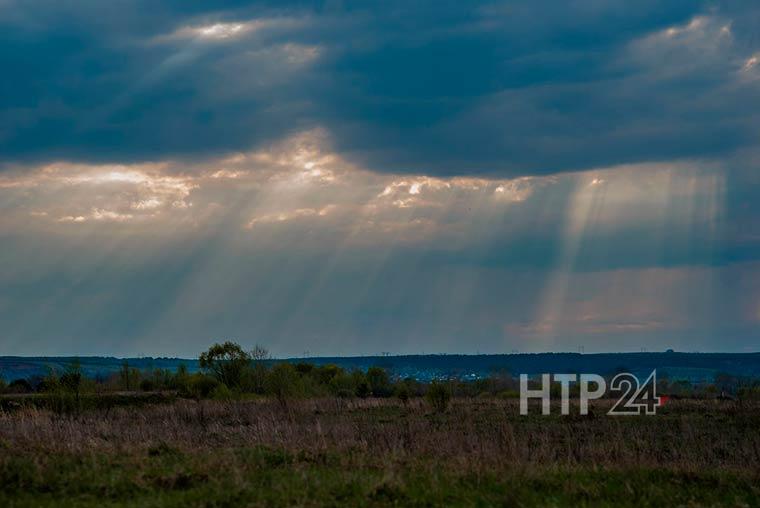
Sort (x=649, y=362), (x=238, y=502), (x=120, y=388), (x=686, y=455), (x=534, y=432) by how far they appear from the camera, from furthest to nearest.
Result: 1. (x=649, y=362)
2. (x=120, y=388)
3. (x=534, y=432)
4. (x=686, y=455)
5. (x=238, y=502)

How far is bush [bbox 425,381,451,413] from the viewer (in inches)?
1780

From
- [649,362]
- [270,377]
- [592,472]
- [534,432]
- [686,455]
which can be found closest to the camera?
[592,472]

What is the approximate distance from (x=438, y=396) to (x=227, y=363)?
2440cm

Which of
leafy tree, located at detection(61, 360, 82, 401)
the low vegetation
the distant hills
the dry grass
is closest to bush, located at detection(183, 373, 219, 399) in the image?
the dry grass

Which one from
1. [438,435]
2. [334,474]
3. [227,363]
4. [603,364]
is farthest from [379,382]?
[603,364]

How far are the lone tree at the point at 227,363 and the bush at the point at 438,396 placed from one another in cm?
2187

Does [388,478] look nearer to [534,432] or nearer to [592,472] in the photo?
[592,472]

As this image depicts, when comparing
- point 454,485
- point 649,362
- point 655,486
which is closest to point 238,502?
point 454,485

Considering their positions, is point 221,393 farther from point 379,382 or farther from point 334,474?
point 334,474

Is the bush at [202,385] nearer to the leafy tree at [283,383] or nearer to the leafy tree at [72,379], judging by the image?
the leafy tree at [283,383]

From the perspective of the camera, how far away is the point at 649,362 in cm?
16950

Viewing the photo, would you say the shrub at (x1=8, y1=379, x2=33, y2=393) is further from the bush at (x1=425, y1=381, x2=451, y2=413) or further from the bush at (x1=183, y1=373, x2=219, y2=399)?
the bush at (x1=425, y1=381, x2=451, y2=413)

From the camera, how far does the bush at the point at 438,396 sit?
4522cm

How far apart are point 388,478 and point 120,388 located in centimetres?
5663
